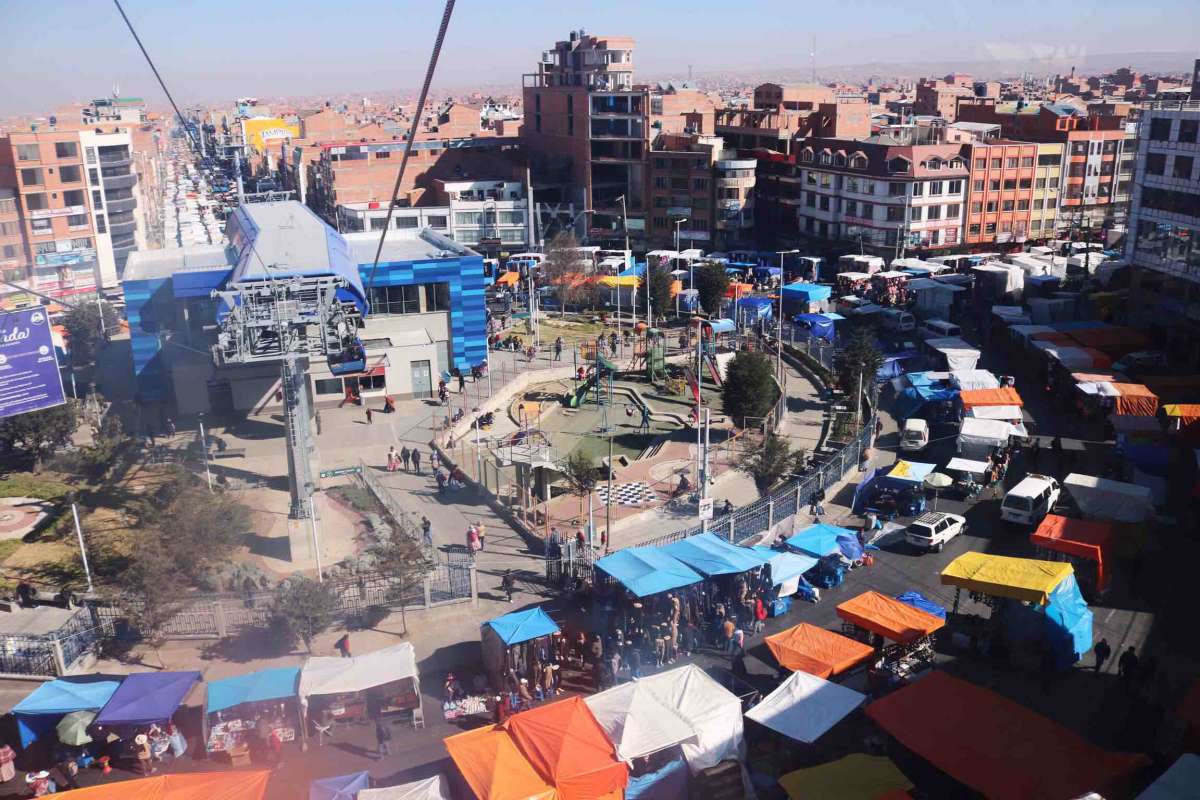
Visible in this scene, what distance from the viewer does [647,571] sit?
590 inches

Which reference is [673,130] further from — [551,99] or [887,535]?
[887,535]

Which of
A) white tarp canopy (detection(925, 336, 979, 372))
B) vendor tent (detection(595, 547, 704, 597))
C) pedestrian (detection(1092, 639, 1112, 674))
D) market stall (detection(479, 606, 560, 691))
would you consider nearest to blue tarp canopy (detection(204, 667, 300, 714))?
market stall (detection(479, 606, 560, 691))

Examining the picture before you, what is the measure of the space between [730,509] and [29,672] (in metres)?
12.3

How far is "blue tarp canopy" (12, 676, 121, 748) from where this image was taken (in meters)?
12.1

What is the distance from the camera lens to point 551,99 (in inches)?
2256

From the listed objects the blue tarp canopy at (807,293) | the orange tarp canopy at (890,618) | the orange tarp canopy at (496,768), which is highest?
the blue tarp canopy at (807,293)

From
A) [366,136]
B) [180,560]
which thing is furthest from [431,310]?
[366,136]

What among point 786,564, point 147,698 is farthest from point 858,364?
point 147,698

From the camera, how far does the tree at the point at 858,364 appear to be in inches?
1032

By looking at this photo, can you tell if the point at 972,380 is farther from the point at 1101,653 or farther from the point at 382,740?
the point at 382,740

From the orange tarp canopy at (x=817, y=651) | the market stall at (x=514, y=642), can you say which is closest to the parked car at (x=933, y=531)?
the orange tarp canopy at (x=817, y=651)

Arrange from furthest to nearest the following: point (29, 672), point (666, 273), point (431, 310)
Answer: point (666, 273), point (431, 310), point (29, 672)

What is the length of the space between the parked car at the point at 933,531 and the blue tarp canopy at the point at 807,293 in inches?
748

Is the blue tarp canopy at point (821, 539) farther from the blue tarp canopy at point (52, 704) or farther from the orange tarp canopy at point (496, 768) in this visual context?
the blue tarp canopy at point (52, 704)
